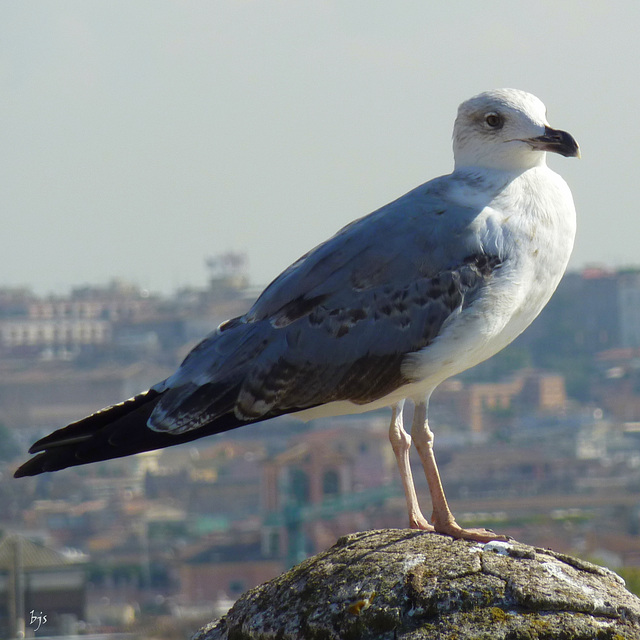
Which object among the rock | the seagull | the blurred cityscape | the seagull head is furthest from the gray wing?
the blurred cityscape

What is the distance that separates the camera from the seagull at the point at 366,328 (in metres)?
2.22

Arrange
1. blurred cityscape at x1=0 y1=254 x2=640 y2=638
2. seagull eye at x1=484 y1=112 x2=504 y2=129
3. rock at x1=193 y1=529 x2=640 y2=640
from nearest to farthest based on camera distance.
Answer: rock at x1=193 y1=529 x2=640 y2=640 < seagull eye at x1=484 y1=112 x2=504 y2=129 < blurred cityscape at x1=0 y1=254 x2=640 y2=638

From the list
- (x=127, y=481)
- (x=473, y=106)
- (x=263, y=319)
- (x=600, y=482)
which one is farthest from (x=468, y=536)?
(x=127, y=481)

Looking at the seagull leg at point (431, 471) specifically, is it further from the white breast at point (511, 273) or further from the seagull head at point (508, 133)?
the seagull head at point (508, 133)

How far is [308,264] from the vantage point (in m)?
2.25

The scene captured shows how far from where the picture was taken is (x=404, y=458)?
2445mm

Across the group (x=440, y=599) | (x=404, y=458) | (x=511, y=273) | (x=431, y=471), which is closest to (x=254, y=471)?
(x=404, y=458)

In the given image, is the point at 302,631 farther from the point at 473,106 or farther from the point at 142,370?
the point at 142,370

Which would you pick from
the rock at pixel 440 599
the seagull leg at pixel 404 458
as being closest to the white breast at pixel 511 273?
the seagull leg at pixel 404 458

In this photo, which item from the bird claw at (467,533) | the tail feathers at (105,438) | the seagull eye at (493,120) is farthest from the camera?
the seagull eye at (493,120)

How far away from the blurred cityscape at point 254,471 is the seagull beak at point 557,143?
Result: 22.7ft

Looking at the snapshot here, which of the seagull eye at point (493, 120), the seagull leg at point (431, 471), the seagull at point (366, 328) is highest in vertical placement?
the seagull eye at point (493, 120)

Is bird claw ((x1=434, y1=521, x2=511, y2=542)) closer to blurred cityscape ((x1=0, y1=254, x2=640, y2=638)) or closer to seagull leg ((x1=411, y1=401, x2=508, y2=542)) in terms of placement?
seagull leg ((x1=411, y1=401, x2=508, y2=542))

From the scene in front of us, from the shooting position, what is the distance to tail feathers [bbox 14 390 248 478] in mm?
2205
